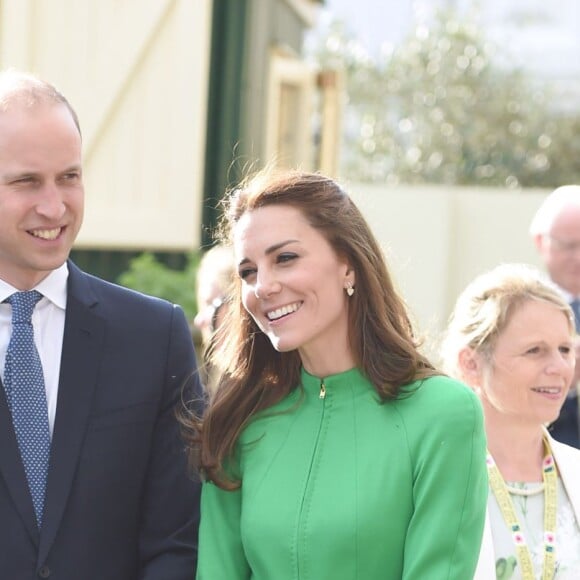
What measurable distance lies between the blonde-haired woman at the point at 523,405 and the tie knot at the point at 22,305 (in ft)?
4.19

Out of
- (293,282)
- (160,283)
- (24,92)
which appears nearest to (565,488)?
(293,282)

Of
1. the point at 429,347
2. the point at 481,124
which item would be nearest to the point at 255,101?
the point at 429,347

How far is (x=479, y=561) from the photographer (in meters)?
3.09

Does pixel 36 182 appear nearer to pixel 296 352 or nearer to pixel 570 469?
pixel 296 352

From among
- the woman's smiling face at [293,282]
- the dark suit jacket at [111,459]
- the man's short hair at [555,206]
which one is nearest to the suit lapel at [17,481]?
the dark suit jacket at [111,459]

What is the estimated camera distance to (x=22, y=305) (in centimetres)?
303

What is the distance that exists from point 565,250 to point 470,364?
1545 mm

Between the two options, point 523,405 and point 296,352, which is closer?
point 296,352

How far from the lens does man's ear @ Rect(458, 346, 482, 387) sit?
370 cm

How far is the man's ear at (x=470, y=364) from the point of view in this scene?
12.1ft

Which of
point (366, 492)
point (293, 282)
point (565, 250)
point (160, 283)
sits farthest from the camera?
point (160, 283)

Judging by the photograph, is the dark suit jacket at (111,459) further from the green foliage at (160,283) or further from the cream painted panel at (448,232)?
the cream painted panel at (448,232)

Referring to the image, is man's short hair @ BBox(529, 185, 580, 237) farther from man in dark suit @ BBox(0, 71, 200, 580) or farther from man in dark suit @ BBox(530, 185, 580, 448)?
man in dark suit @ BBox(0, 71, 200, 580)

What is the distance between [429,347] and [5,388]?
3.76ft
